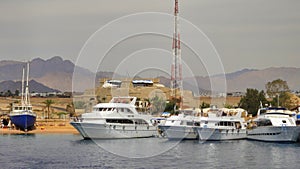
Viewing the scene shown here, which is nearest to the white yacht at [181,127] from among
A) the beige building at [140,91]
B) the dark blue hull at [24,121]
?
the dark blue hull at [24,121]

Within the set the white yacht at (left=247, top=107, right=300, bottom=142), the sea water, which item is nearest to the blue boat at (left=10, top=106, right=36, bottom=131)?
the sea water

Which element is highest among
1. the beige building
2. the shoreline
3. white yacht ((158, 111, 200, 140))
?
the beige building

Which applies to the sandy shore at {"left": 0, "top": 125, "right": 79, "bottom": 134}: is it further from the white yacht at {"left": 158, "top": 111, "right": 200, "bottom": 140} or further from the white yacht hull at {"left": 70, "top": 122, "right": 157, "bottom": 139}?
the white yacht at {"left": 158, "top": 111, "right": 200, "bottom": 140}

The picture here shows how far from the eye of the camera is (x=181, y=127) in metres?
85.8

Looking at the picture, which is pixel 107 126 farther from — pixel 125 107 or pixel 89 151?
pixel 89 151

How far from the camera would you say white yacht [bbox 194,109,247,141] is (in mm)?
83625

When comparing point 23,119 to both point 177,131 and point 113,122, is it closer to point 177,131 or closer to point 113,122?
point 113,122

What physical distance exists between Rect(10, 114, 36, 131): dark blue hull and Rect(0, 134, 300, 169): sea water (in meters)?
27.7

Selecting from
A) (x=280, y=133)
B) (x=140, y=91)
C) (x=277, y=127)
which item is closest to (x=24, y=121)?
(x=277, y=127)

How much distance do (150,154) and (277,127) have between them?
2324cm

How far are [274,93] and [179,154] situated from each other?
97.4 meters

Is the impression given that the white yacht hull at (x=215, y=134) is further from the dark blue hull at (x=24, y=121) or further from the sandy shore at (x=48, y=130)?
the dark blue hull at (x=24, y=121)

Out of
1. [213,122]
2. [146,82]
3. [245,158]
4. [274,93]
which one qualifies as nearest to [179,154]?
[245,158]

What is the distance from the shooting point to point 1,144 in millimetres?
77000
